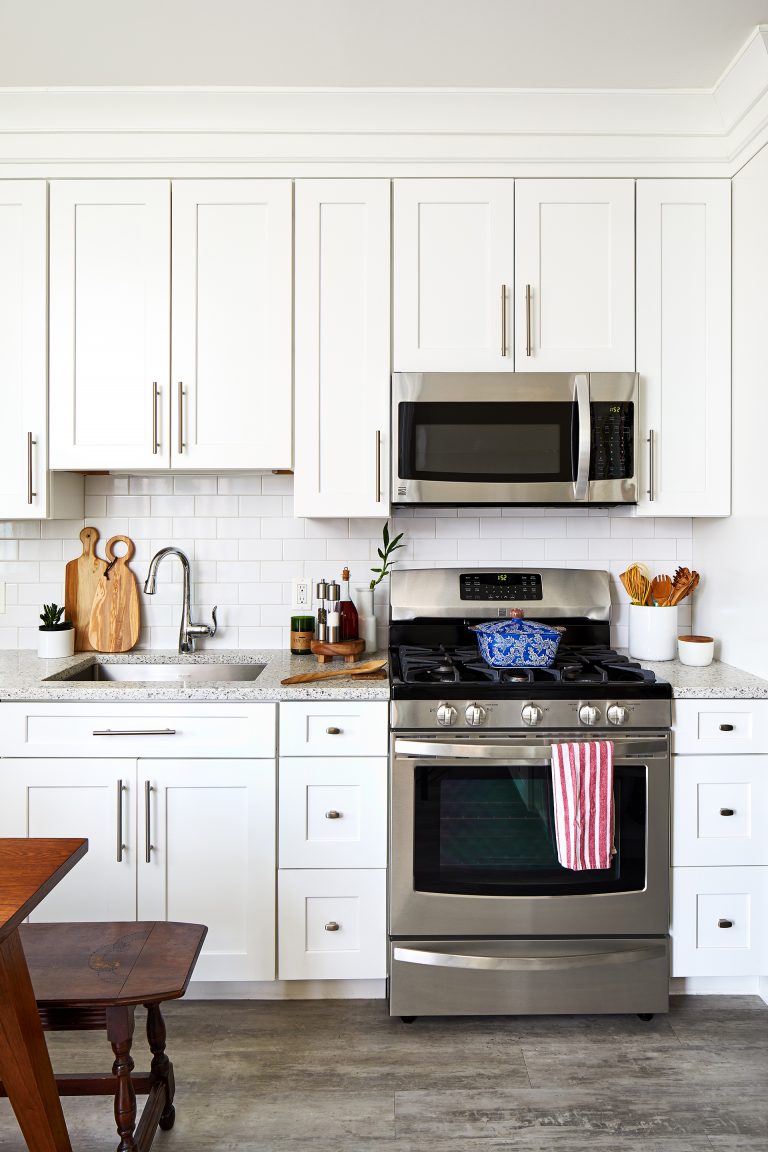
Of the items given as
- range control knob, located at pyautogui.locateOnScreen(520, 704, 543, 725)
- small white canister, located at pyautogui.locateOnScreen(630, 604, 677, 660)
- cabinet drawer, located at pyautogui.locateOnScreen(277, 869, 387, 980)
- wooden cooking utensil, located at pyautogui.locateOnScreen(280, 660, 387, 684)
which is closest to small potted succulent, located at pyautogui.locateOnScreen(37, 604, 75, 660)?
wooden cooking utensil, located at pyautogui.locateOnScreen(280, 660, 387, 684)

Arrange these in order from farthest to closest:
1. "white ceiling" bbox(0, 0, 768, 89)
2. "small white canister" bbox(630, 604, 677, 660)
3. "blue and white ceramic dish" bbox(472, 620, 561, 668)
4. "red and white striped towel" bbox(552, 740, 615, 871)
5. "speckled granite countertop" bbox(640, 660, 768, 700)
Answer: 1. "small white canister" bbox(630, 604, 677, 660)
2. "blue and white ceramic dish" bbox(472, 620, 561, 668)
3. "speckled granite countertop" bbox(640, 660, 768, 700)
4. "red and white striped towel" bbox(552, 740, 615, 871)
5. "white ceiling" bbox(0, 0, 768, 89)

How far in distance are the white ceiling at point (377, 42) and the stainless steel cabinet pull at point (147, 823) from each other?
2082 millimetres

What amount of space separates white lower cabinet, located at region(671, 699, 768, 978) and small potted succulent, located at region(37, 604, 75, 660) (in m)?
2.03

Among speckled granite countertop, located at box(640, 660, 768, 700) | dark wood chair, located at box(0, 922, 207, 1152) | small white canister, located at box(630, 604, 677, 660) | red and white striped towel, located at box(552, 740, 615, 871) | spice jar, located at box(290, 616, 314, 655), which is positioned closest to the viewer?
dark wood chair, located at box(0, 922, 207, 1152)

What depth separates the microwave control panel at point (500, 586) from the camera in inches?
116

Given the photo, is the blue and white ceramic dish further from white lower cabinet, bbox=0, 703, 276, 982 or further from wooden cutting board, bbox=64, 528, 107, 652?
wooden cutting board, bbox=64, 528, 107, 652

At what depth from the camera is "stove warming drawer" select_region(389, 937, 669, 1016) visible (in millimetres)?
2320

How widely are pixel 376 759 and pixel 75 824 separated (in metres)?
0.90

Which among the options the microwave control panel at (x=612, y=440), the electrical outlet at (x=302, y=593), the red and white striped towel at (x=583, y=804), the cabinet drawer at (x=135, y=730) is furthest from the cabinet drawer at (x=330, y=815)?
the microwave control panel at (x=612, y=440)

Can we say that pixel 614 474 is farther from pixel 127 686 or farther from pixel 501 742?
pixel 127 686

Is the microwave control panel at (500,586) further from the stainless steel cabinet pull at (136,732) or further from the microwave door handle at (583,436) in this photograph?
the stainless steel cabinet pull at (136,732)

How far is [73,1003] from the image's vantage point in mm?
1592

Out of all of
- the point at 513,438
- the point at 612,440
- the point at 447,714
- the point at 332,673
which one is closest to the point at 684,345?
the point at 612,440

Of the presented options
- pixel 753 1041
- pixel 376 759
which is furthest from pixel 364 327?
pixel 753 1041
